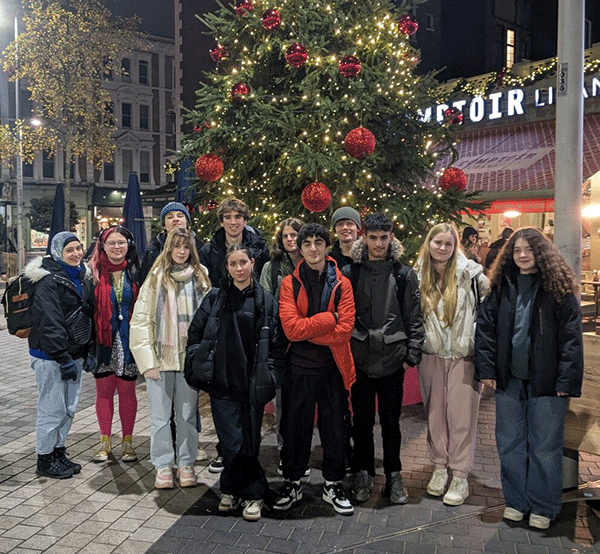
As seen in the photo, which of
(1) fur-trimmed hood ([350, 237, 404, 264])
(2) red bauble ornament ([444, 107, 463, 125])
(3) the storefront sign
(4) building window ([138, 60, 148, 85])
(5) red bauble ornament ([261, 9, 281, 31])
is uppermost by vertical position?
(4) building window ([138, 60, 148, 85])

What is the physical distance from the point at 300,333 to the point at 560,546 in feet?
7.08

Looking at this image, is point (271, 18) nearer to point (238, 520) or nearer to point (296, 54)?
point (296, 54)

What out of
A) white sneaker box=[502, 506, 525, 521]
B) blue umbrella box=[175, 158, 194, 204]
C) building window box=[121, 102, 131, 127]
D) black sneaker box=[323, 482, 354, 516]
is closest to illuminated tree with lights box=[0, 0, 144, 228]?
blue umbrella box=[175, 158, 194, 204]

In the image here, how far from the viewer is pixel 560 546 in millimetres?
3922

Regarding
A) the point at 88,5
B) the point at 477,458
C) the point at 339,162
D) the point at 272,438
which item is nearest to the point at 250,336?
the point at 272,438

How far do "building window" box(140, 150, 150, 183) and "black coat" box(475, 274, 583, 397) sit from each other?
4934 centimetres

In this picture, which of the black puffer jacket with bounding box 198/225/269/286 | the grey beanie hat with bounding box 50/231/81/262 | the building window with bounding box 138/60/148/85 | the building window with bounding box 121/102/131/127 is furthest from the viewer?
the building window with bounding box 138/60/148/85

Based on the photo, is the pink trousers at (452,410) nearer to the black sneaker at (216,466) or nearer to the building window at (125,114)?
the black sneaker at (216,466)

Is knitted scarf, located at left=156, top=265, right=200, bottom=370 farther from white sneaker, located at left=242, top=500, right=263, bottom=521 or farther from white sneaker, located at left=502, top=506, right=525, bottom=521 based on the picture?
white sneaker, located at left=502, top=506, right=525, bottom=521

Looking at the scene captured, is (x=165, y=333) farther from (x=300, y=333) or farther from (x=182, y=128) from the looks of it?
(x=182, y=128)

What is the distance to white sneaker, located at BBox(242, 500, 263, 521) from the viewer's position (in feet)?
14.1

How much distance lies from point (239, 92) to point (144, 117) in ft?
155

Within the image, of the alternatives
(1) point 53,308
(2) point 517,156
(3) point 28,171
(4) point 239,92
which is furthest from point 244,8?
(3) point 28,171

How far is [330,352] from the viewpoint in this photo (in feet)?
14.6
